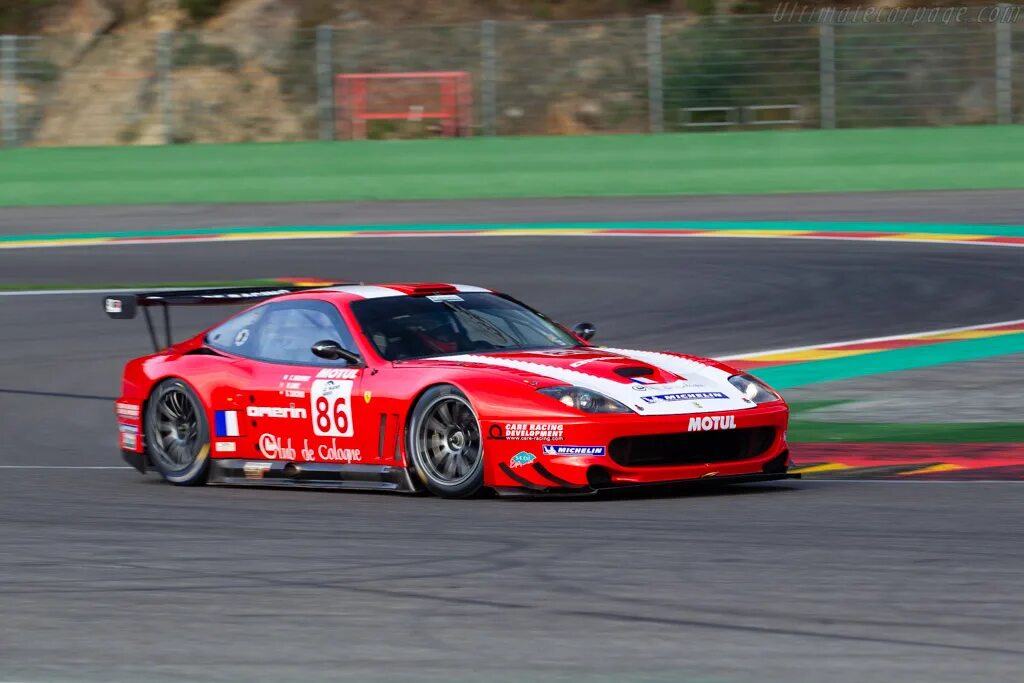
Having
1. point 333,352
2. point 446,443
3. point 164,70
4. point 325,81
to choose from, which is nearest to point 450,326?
point 333,352

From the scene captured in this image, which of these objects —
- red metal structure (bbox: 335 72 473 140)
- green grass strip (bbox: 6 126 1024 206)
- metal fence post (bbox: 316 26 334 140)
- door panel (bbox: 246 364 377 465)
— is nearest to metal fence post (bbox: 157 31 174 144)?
green grass strip (bbox: 6 126 1024 206)

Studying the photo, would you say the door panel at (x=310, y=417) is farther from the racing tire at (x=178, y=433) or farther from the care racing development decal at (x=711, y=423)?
the care racing development decal at (x=711, y=423)

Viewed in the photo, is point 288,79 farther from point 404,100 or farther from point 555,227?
point 555,227

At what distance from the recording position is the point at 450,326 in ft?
30.5

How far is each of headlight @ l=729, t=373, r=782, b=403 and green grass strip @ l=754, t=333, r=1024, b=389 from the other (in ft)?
11.2

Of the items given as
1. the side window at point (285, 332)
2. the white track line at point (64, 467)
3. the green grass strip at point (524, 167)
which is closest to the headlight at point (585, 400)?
the side window at point (285, 332)

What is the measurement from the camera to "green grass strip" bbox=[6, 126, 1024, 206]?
22.9 metres

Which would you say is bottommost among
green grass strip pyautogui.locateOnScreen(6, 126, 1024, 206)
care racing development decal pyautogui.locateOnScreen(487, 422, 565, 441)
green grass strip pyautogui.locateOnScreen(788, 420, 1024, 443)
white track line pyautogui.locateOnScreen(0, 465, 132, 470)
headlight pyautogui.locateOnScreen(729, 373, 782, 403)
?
white track line pyautogui.locateOnScreen(0, 465, 132, 470)

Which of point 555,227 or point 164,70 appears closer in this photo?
point 555,227

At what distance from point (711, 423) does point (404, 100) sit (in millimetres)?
16851

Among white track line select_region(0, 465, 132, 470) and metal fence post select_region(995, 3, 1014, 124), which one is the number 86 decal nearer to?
white track line select_region(0, 465, 132, 470)

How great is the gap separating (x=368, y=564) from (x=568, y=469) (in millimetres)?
1809

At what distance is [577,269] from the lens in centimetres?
1769

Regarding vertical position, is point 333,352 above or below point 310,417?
above
